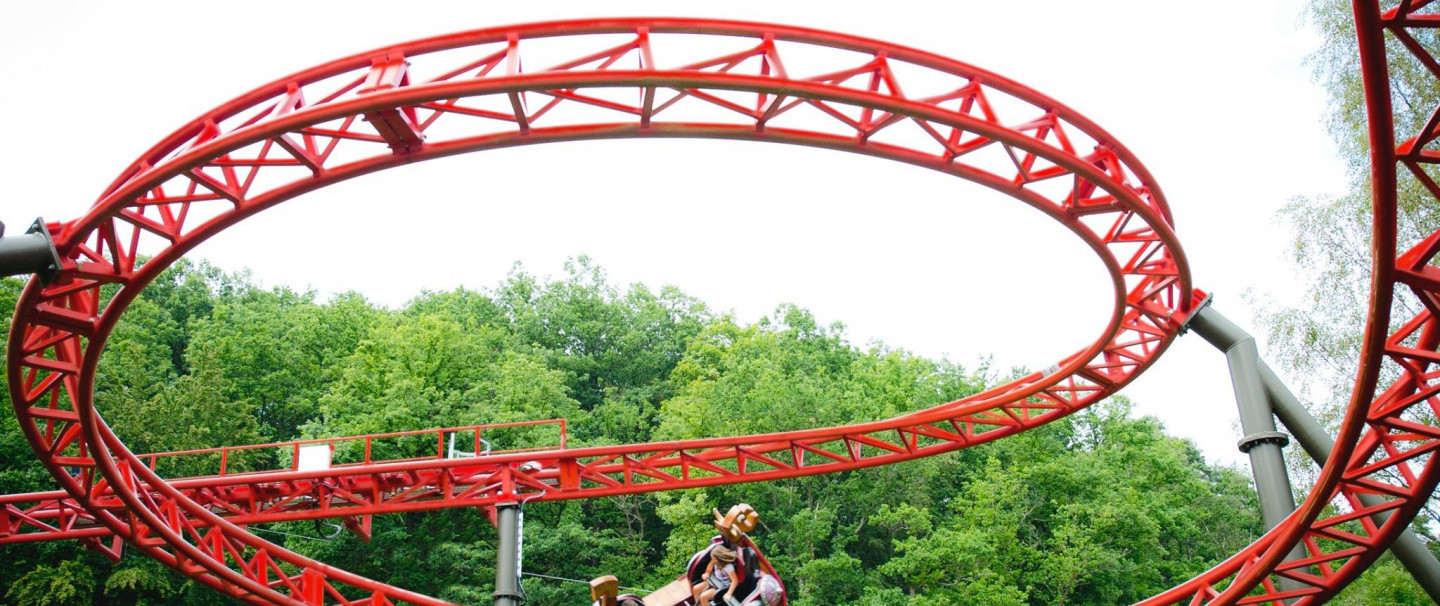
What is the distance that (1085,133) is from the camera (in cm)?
1067

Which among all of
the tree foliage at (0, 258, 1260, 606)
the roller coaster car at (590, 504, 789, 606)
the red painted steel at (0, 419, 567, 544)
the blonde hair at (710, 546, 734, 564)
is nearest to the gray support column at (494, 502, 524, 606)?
the red painted steel at (0, 419, 567, 544)

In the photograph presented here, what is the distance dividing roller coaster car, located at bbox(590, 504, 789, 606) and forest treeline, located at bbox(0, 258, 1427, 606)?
16.2 m

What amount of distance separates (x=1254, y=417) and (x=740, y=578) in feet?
21.6

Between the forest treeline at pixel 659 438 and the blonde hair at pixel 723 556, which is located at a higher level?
the forest treeline at pixel 659 438

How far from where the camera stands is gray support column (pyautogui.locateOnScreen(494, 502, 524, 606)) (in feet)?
47.3

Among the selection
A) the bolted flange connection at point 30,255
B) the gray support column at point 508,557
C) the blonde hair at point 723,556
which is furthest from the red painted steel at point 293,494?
the bolted flange connection at point 30,255

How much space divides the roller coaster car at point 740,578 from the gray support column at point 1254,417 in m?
5.85

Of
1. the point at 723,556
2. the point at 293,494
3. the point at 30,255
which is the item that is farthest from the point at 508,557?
the point at 30,255

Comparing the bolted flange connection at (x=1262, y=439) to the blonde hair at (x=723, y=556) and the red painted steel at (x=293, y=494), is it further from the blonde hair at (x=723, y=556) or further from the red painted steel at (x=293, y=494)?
the red painted steel at (x=293, y=494)

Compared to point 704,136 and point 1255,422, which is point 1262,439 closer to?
point 1255,422

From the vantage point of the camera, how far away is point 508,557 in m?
14.7

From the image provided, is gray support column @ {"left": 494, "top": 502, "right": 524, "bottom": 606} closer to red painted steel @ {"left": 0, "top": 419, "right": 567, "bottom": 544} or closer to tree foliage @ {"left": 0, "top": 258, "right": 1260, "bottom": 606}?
red painted steel @ {"left": 0, "top": 419, "right": 567, "bottom": 544}

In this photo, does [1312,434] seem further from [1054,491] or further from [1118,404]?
[1118,404]

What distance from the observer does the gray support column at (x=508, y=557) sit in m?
14.4
